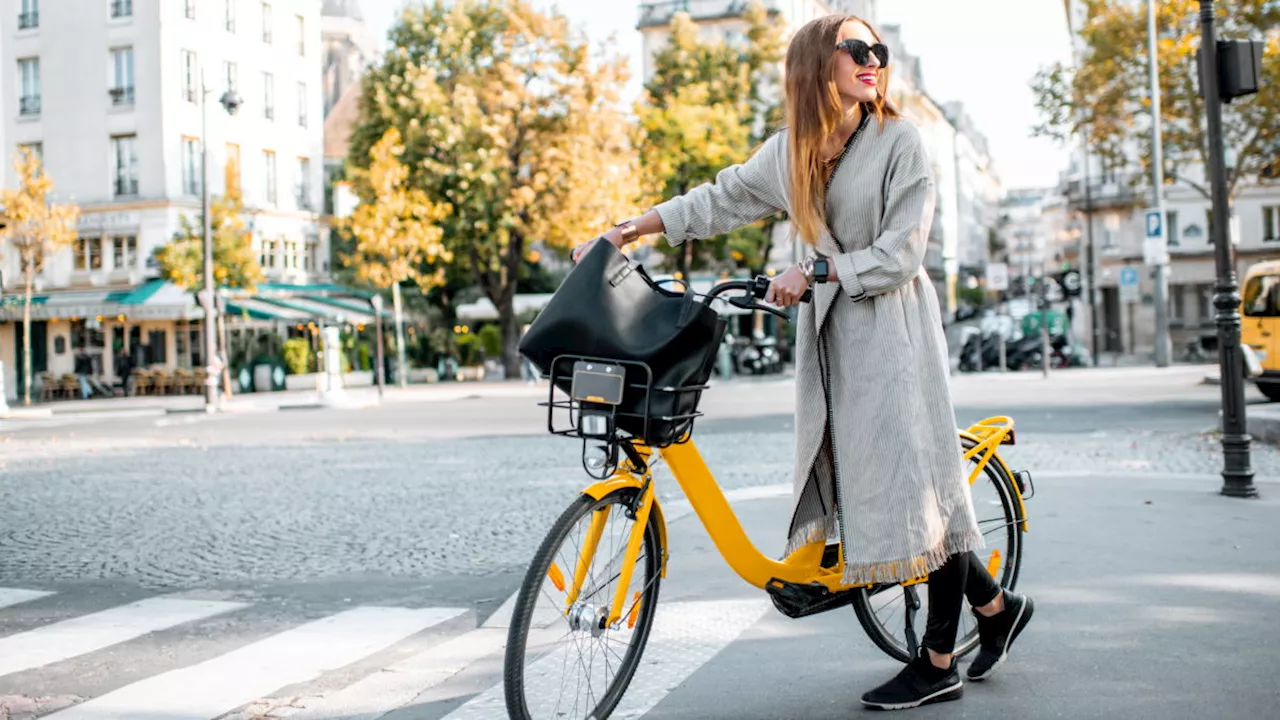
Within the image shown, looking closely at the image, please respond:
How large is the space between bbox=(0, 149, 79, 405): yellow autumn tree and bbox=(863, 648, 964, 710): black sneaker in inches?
1169

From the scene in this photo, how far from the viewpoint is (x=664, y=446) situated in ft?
10.6

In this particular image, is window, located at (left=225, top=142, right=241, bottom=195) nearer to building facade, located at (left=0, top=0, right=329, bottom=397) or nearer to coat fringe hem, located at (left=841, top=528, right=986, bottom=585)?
building facade, located at (left=0, top=0, right=329, bottom=397)

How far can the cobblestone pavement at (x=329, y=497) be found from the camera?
22.5ft

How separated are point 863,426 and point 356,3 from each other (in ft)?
261

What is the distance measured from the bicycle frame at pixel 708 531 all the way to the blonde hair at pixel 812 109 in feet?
2.45

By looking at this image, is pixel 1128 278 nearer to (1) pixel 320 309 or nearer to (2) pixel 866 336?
(1) pixel 320 309

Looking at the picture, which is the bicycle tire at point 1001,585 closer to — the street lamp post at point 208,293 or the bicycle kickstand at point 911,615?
the bicycle kickstand at point 911,615

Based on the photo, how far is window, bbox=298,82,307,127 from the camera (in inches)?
1570

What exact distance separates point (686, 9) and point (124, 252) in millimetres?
37365

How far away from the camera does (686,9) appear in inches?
2598

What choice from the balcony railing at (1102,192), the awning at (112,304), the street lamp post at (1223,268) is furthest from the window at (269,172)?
the street lamp post at (1223,268)

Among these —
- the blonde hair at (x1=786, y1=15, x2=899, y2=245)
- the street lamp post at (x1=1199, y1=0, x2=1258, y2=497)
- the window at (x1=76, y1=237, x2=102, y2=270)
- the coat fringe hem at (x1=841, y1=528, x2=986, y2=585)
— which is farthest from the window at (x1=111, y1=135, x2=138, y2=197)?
the coat fringe hem at (x1=841, y1=528, x2=986, y2=585)

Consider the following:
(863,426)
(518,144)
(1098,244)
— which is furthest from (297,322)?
(1098,244)

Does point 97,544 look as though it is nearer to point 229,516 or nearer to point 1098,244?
point 229,516
